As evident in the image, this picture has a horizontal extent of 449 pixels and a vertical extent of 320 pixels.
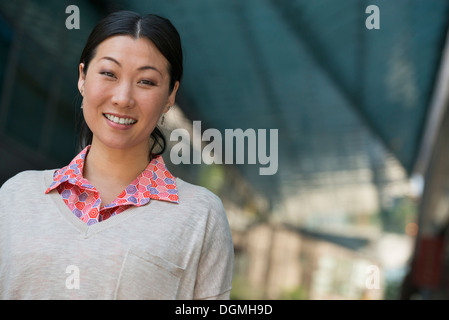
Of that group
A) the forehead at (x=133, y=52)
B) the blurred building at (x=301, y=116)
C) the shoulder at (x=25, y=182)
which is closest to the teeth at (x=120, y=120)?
the forehead at (x=133, y=52)

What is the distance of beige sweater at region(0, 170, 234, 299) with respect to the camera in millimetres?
1387

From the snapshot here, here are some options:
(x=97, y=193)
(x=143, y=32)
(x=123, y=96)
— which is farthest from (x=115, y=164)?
(x=143, y=32)

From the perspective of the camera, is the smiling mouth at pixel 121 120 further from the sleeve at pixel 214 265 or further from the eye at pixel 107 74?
the sleeve at pixel 214 265

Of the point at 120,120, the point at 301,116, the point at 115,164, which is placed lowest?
the point at 115,164

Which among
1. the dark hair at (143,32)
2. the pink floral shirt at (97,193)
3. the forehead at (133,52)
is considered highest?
the dark hair at (143,32)

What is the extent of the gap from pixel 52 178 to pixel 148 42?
0.42 metres

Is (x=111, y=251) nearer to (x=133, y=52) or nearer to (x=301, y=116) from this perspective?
(x=133, y=52)

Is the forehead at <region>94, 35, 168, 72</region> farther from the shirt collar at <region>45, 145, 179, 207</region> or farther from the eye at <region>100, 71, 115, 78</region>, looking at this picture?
the shirt collar at <region>45, 145, 179, 207</region>

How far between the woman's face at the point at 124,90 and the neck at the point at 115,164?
0.04 m

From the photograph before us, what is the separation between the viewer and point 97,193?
155 centimetres

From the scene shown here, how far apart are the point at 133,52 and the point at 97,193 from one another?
35 cm

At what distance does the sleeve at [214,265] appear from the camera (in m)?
1.50

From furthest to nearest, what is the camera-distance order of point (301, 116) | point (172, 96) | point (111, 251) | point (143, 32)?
point (301, 116) < point (172, 96) < point (143, 32) < point (111, 251)
